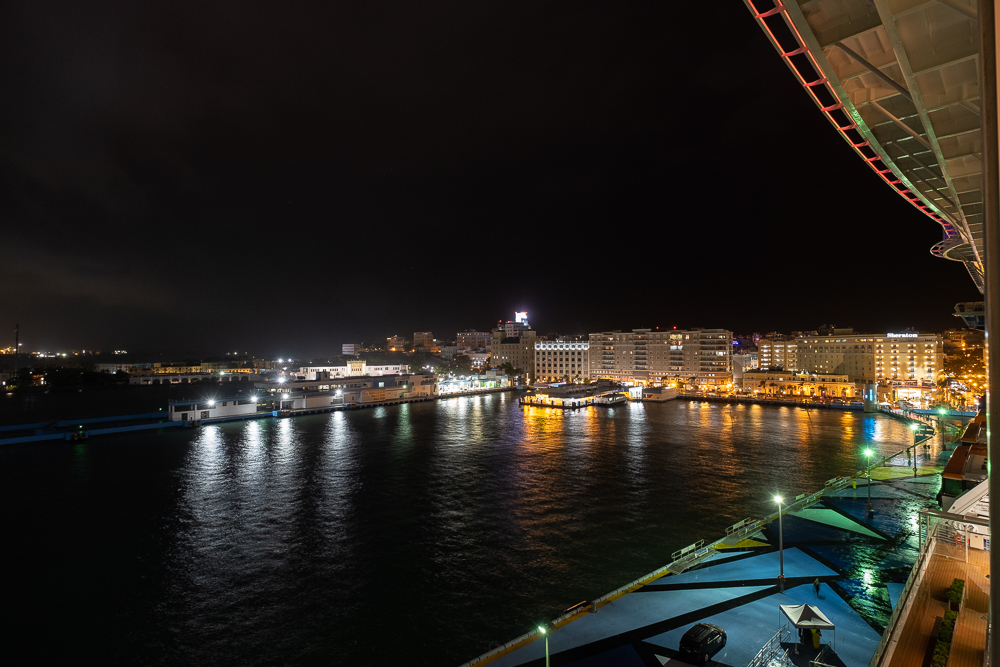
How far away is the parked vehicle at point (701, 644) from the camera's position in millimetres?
6480

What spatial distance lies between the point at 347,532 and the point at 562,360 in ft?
182

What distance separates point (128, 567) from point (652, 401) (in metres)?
41.6

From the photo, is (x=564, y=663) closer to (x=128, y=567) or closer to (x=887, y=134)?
(x=887, y=134)

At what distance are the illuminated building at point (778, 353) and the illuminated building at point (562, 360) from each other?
2329cm

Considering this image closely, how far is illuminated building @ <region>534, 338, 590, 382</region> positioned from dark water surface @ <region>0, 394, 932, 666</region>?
128 ft

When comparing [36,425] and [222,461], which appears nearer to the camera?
[222,461]

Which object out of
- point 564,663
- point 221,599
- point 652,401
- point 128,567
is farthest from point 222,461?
point 652,401

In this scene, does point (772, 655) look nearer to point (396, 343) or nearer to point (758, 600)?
point (758, 600)

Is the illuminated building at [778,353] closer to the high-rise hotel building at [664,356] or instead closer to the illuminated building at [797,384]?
the high-rise hotel building at [664,356]

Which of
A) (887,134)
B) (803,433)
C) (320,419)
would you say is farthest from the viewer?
(320,419)

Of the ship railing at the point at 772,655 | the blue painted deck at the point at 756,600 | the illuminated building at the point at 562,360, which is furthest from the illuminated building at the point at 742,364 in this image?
the ship railing at the point at 772,655

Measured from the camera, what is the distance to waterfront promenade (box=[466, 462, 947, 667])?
6840 mm

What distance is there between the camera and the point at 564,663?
6699mm

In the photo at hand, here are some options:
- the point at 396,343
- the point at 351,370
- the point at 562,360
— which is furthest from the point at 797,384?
the point at 396,343
